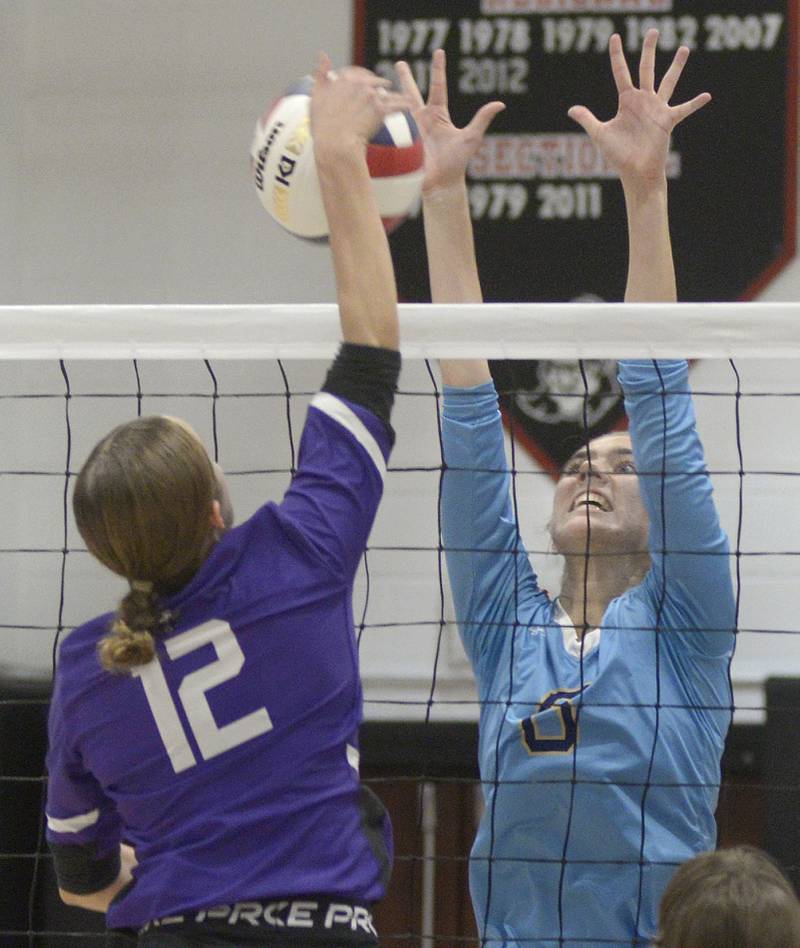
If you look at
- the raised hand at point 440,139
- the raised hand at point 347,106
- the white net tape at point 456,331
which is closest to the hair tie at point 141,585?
the raised hand at point 347,106

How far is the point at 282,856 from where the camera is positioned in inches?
63.4

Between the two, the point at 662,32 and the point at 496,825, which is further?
the point at 662,32

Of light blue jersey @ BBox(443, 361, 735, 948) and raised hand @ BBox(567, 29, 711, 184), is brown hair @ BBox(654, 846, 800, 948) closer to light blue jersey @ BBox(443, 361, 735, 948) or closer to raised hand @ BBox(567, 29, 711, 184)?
light blue jersey @ BBox(443, 361, 735, 948)

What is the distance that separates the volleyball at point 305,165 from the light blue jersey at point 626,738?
496mm

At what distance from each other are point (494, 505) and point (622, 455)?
1.02 feet

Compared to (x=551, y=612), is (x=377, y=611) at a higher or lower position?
lower

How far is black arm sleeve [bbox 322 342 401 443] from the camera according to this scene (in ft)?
5.71

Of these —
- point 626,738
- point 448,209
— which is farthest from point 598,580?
point 448,209

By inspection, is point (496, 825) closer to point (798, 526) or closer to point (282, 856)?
point (282, 856)

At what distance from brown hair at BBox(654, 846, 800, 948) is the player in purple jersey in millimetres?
349

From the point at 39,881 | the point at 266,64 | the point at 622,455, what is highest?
the point at 266,64

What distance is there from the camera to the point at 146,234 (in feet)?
18.7

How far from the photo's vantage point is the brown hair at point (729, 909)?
5.02 ft

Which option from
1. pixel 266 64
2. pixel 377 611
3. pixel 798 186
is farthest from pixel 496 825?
pixel 266 64
